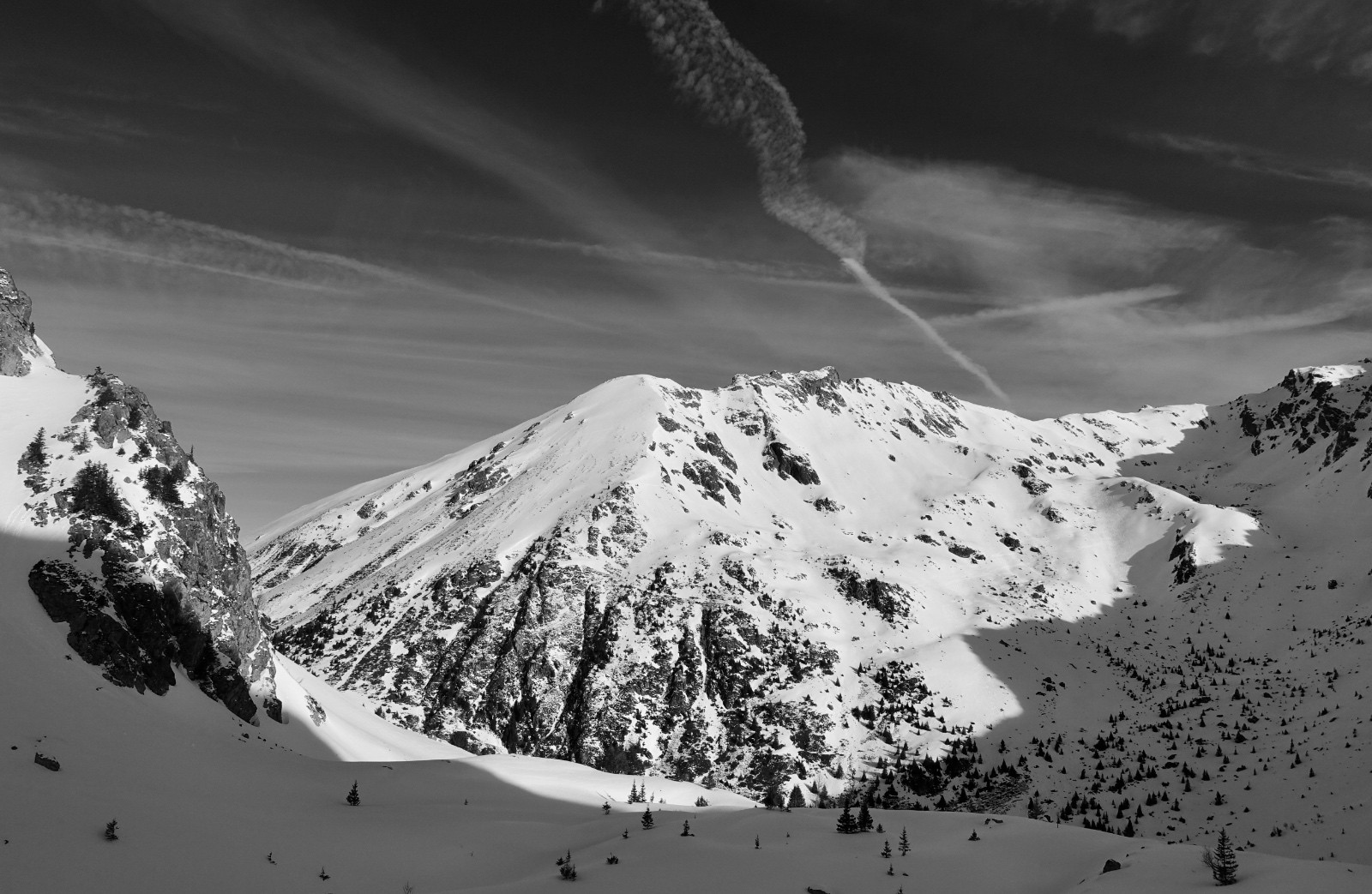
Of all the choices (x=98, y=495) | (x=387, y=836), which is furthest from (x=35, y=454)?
(x=387, y=836)

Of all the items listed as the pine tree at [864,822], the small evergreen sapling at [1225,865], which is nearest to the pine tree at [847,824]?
the pine tree at [864,822]

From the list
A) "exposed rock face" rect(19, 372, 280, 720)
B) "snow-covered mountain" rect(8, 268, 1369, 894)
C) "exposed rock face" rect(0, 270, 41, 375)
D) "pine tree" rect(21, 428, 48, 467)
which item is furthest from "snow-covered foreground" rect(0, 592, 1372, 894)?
"exposed rock face" rect(0, 270, 41, 375)

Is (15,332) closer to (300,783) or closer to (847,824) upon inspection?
(300,783)

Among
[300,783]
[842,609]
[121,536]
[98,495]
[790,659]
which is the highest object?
[842,609]

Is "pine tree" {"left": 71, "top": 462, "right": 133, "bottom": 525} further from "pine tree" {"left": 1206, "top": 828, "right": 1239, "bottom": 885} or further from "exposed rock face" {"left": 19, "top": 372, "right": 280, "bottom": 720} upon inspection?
"pine tree" {"left": 1206, "top": 828, "right": 1239, "bottom": 885}

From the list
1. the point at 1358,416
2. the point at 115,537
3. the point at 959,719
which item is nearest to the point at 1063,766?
the point at 959,719

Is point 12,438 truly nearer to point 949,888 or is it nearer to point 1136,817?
point 949,888
